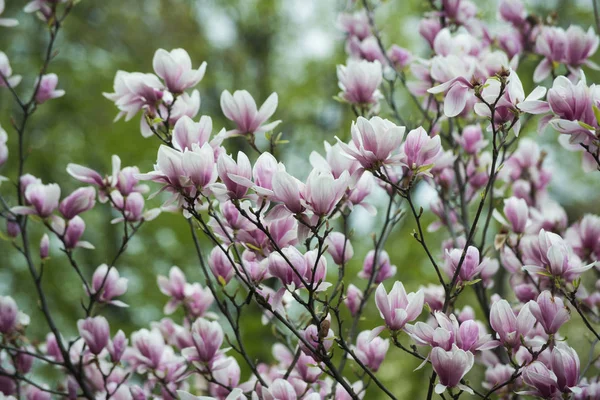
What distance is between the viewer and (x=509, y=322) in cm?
114

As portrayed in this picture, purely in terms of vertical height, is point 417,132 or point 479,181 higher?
point 479,181

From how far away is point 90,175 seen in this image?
4.87 feet

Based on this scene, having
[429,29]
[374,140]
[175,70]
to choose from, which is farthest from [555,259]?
[429,29]

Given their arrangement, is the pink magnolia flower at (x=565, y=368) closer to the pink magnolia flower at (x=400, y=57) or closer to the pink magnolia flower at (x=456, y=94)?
the pink magnolia flower at (x=456, y=94)

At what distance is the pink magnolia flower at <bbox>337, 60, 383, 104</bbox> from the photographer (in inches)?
62.4

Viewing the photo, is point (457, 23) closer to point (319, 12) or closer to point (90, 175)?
point (90, 175)

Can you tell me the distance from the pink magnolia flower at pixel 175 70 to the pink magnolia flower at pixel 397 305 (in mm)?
699

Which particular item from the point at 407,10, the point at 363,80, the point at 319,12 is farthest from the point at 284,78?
the point at 363,80

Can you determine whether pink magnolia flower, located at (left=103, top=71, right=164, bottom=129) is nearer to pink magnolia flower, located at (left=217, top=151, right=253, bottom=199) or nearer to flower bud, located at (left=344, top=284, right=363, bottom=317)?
pink magnolia flower, located at (left=217, top=151, right=253, bottom=199)

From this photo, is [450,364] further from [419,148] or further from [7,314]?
[7,314]

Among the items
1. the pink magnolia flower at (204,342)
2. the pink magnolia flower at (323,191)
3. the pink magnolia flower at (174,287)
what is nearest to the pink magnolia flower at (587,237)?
the pink magnolia flower at (323,191)

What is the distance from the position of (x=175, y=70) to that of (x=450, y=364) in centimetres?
91

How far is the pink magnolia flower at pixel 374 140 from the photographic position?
3.63 feet

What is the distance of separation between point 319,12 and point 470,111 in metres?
5.59
